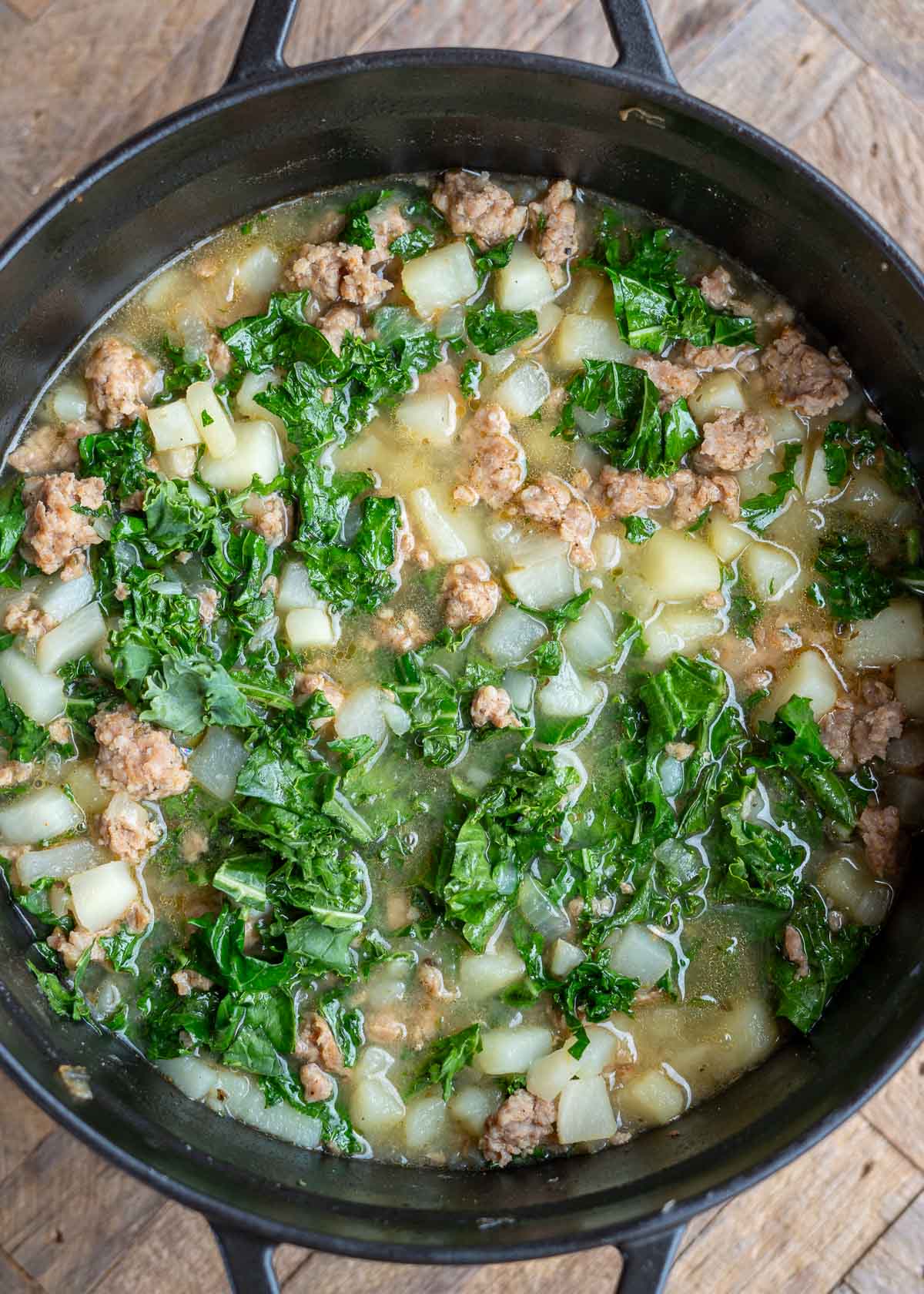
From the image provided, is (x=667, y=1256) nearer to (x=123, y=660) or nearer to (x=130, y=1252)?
(x=130, y=1252)

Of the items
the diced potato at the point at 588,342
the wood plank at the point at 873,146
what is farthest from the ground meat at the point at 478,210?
the wood plank at the point at 873,146

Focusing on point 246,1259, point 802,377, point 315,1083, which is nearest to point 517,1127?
point 315,1083

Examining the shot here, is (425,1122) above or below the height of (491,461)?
below

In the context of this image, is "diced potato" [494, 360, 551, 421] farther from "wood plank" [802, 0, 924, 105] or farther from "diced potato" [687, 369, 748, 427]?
"wood plank" [802, 0, 924, 105]

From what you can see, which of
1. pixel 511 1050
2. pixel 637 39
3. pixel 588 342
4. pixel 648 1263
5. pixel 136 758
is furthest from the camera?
pixel 588 342

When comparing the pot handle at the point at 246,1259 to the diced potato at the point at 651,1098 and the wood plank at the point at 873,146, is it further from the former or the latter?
the wood plank at the point at 873,146

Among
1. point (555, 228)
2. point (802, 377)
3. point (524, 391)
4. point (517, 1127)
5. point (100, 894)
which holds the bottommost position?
point (517, 1127)

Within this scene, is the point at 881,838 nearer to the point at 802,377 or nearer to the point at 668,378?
the point at 802,377

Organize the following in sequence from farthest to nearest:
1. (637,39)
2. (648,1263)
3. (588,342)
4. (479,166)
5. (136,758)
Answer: (479,166)
(588,342)
(136,758)
(637,39)
(648,1263)
